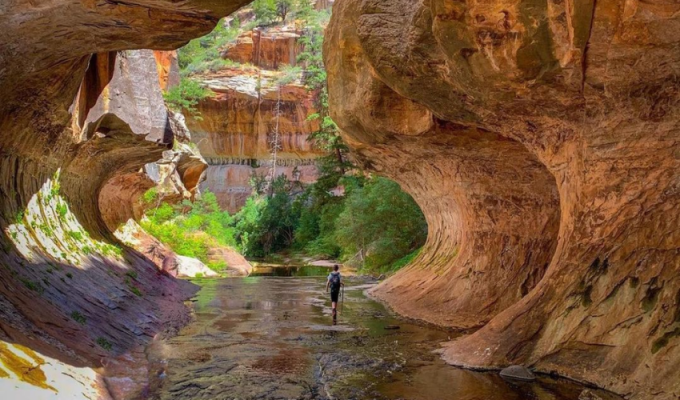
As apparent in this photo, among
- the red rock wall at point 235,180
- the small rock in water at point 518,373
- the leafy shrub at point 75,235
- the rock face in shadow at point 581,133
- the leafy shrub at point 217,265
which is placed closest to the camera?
the rock face in shadow at point 581,133

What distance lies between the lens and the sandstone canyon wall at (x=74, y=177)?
7.07 m

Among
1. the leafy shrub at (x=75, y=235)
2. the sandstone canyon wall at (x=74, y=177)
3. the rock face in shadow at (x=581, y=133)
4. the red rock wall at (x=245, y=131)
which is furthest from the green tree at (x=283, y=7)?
the rock face in shadow at (x=581, y=133)

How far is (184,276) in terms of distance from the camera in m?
25.6

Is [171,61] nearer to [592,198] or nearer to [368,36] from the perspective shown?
[368,36]

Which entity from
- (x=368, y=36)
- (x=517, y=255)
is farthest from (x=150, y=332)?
(x=517, y=255)

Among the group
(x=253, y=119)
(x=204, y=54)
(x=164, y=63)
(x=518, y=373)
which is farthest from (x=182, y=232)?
(x=204, y=54)

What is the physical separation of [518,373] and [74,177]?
38.7 feet

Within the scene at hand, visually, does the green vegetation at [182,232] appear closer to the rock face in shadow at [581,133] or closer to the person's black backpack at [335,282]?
the person's black backpack at [335,282]

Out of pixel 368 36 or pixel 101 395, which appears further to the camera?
pixel 368 36

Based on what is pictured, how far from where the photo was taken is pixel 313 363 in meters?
9.01

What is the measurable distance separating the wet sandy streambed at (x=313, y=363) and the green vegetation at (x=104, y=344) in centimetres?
75

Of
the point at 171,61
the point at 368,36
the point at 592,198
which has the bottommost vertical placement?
the point at 592,198

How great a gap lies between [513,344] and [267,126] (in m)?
45.0

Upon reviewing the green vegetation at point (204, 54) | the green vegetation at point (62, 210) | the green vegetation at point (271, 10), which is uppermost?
the green vegetation at point (271, 10)
